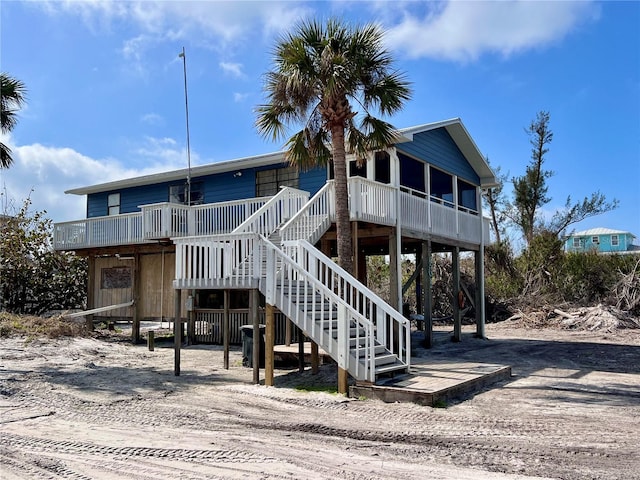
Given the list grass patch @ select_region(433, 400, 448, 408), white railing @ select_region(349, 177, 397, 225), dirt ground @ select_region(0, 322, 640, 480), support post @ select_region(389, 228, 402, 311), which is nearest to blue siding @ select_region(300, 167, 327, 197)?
white railing @ select_region(349, 177, 397, 225)

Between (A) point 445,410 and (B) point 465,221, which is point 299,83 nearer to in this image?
(A) point 445,410

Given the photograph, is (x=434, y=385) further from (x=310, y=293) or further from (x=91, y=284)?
(x=91, y=284)

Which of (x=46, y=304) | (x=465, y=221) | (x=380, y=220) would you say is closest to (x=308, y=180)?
(x=380, y=220)

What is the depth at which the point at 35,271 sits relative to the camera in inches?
873

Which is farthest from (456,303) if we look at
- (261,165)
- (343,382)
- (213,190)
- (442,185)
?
(343,382)

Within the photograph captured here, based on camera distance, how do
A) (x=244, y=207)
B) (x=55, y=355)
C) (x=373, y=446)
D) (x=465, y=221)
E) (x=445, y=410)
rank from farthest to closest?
(x=465, y=221) < (x=244, y=207) < (x=55, y=355) < (x=445, y=410) < (x=373, y=446)

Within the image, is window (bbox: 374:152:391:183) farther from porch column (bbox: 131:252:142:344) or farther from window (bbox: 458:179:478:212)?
porch column (bbox: 131:252:142:344)

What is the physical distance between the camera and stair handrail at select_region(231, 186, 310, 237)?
13.1 meters

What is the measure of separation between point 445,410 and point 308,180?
10766 millimetres

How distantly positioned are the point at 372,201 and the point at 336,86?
334 centimetres

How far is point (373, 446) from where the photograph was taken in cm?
632

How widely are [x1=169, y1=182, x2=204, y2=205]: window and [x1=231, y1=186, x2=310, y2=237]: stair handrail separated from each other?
6.43m

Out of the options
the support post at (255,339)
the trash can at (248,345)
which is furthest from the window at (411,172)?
the support post at (255,339)

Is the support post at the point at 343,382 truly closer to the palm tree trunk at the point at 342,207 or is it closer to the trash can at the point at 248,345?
the palm tree trunk at the point at 342,207
